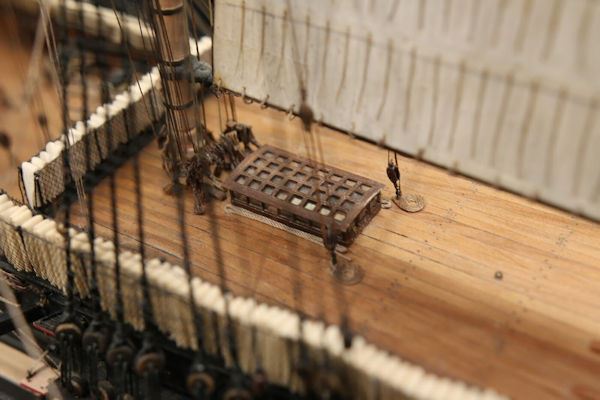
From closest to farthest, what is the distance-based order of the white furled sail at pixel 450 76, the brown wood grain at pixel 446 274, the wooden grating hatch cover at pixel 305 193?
the white furled sail at pixel 450 76 → the brown wood grain at pixel 446 274 → the wooden grating hatch cover at pixel 305 193

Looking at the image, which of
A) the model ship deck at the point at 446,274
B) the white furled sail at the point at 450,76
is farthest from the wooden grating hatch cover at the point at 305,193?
the white furled sail at the point at 450,76

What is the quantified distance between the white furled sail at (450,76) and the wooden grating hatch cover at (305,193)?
0.43 metres

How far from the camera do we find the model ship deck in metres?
3.88

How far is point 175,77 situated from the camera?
473 centimetres

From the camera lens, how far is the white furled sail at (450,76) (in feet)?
11.2

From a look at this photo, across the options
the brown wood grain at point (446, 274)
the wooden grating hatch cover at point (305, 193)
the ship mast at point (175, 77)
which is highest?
the ship mast at point (175, 77)

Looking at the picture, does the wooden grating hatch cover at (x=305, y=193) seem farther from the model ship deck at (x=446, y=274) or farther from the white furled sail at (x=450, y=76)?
the white furled sail at (x=450, y=76)

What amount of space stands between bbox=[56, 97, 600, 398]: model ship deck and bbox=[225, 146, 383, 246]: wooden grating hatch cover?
0.11 metres

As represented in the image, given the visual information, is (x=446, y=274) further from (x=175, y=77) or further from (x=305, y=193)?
(x=175, y=77)

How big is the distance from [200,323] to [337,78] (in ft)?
5.01

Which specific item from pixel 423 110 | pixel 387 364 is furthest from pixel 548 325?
pixel 423 110

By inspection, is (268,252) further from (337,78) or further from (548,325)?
(548,325)

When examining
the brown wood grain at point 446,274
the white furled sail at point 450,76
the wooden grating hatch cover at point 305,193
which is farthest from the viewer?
the wooden grating hatch cover at point 305,193

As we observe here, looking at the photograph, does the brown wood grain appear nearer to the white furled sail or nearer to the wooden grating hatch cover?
the wooden grating hatch cover
